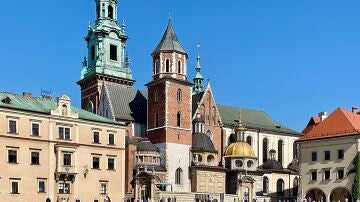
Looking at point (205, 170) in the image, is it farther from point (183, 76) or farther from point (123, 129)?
point (123, 129)

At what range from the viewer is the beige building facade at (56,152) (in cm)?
5728

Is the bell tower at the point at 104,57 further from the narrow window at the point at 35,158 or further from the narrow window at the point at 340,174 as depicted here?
the narrow window at the point at 340,174

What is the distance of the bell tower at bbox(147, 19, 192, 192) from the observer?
78.2 metres

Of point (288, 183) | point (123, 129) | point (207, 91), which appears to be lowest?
point (288, 183)

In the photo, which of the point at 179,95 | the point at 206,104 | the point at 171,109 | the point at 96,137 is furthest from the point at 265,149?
the point at 96,137

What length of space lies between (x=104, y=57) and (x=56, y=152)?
122ft

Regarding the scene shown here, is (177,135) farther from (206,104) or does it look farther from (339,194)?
(339,194)

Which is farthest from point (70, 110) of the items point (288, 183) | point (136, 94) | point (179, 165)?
point (288, 183)

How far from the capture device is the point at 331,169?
2788 inches

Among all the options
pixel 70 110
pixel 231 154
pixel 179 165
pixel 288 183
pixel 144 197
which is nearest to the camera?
pixel 70 110

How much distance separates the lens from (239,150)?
8519 cm

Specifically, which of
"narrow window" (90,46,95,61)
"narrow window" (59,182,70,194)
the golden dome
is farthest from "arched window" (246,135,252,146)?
"narrow window" (59,182,70,194)

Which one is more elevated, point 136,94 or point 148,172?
point 136,94

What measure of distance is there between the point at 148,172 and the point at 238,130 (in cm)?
2197
